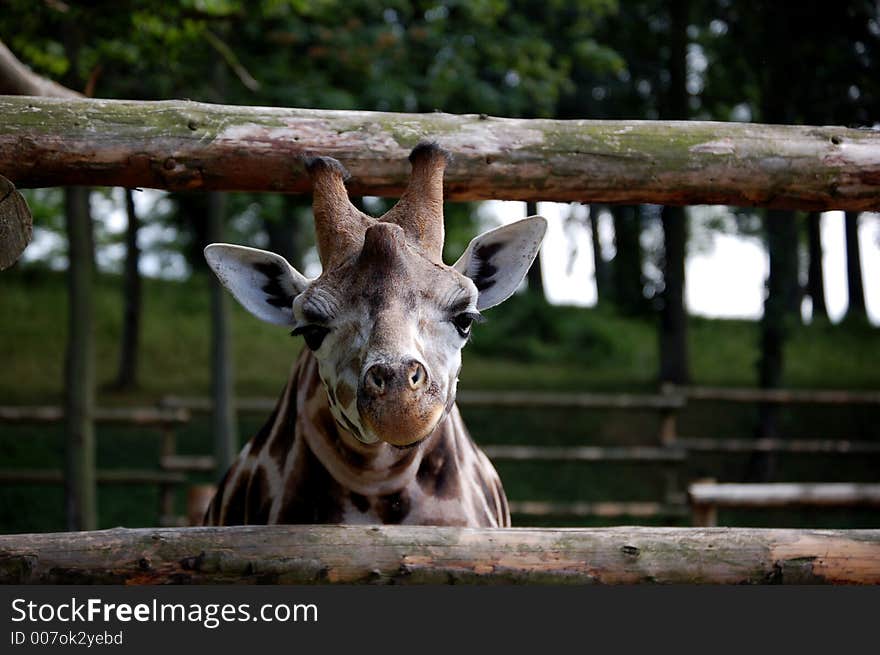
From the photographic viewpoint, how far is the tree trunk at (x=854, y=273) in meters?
18.4

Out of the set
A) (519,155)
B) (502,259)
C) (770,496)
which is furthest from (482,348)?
(519,155)

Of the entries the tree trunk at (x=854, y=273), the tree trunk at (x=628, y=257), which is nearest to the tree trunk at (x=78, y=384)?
the tree trunk at (x=628, y=257)

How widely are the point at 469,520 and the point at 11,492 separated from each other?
321 inches

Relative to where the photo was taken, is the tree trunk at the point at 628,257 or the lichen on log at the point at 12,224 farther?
the tree trunk at the point at 628,257

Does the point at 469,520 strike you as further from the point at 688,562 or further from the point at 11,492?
the point at 11,492

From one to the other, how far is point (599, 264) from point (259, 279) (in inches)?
760

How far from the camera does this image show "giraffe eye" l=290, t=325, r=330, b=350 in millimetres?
2873

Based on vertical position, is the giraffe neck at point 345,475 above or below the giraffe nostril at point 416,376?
below

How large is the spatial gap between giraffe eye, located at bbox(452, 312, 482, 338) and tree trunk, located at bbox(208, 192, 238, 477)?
19.2ft

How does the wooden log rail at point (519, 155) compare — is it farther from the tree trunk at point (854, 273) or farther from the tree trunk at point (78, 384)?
the tree trunk at point (854, 273)

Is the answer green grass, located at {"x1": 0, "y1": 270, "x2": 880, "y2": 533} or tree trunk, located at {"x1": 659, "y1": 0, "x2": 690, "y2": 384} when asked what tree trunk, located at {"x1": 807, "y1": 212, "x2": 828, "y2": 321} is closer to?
green grass, located at {"x1": 0, "y1": 270, "x2": 880, "y2": 533}

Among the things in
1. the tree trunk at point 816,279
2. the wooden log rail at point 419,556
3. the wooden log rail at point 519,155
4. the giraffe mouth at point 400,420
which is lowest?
the wooden log rail at point 419,556

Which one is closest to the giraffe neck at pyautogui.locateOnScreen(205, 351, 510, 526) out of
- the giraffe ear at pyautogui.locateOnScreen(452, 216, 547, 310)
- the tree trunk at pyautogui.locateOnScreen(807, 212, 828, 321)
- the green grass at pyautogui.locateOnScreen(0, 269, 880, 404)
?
the giraffe ear at pyautogui.locateOnScreen(452, 216, 547, 310)

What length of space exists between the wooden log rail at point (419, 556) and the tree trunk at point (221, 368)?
5.97m
